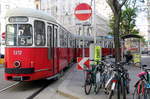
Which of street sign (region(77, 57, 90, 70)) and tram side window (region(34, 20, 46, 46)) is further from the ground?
tram side window (region(34, 20, 46, 46))

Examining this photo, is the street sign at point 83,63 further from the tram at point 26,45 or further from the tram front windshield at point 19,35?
the tram front windshield at point 19,35

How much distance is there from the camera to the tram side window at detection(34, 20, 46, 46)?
1164cm

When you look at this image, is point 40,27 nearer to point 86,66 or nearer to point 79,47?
point 86,66

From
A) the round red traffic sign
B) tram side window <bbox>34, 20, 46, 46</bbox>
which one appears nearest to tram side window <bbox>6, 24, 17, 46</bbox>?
tram side window <bbox>34, 20, 46, 46</bbox>

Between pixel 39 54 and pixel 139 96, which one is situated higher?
pixel 39 54

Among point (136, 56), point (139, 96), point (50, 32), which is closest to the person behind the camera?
point (139, 96)

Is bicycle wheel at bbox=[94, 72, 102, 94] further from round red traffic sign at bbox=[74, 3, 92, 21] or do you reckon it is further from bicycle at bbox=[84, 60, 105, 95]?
round red traffic sign at bbox=[74, 3, 92, 21]

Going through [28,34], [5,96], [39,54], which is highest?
[28,34]

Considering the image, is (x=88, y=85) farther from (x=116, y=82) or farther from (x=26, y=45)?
(x=26, y=45)

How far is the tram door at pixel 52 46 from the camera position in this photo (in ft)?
41.3

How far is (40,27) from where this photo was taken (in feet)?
39.2

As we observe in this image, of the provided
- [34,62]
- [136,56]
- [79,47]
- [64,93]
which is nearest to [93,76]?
[64,93]

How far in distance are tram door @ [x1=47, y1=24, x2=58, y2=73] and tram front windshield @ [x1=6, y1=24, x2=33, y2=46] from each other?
1280 millimetres

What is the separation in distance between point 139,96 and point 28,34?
5619 mm
